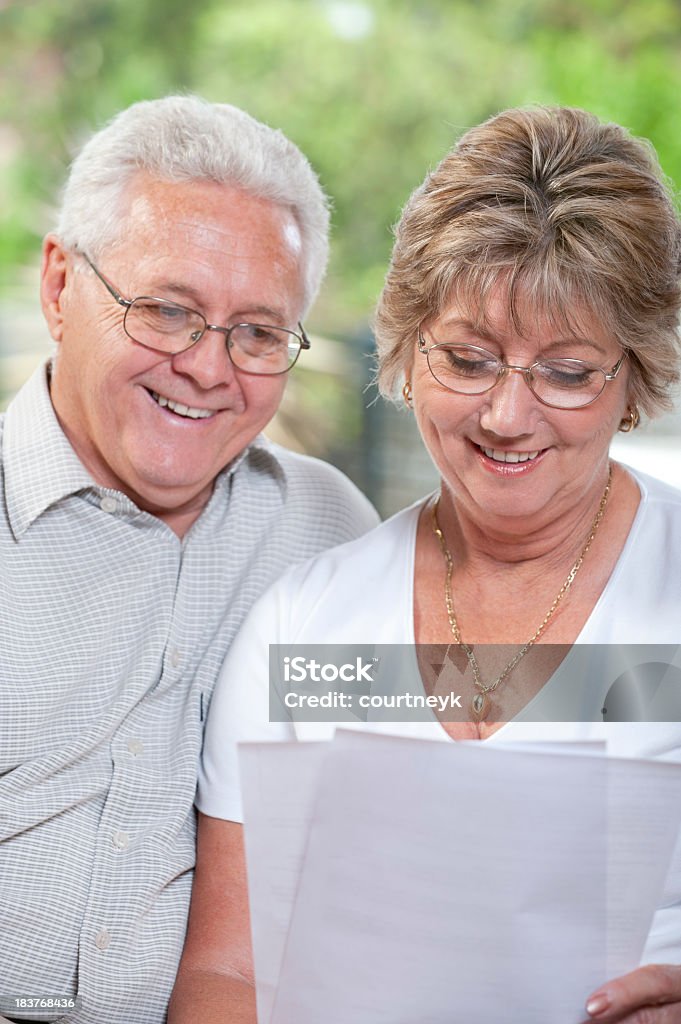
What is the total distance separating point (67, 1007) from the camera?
1346mm

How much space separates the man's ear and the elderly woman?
48 cm

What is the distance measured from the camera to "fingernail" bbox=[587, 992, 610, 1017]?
102 cm

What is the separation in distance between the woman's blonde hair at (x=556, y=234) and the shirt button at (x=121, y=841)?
0.74 metres

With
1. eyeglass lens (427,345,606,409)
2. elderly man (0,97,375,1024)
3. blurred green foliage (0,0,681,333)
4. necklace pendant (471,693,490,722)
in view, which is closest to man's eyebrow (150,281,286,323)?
elderly man (0,97,375,1024)

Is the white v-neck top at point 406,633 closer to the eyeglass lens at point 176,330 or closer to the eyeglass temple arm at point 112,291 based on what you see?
the eyeglass lens at point 176,330

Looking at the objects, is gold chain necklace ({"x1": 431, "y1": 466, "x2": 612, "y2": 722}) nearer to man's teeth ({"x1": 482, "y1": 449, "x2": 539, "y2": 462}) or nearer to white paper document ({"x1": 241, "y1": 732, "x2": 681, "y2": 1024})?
man's teeth ({"x1": 482, "y1": 449, "x2": 539, "y2": 462})

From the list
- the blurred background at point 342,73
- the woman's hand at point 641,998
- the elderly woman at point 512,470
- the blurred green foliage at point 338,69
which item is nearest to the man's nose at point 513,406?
the elderly woman at point 512,470

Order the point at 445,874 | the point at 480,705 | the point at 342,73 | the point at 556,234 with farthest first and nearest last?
the point at 342,73
the point at 480,705
the point at 556,234
the point at 445,874

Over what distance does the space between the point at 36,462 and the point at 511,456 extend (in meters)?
0.63

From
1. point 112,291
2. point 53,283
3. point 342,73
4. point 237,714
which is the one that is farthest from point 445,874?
point 342,73

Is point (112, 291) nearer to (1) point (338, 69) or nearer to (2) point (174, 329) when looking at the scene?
(2) point (174, 329)

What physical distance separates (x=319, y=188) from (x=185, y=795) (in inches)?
34.3

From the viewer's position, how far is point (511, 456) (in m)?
1.31

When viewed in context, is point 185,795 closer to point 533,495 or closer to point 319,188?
point 533,495
